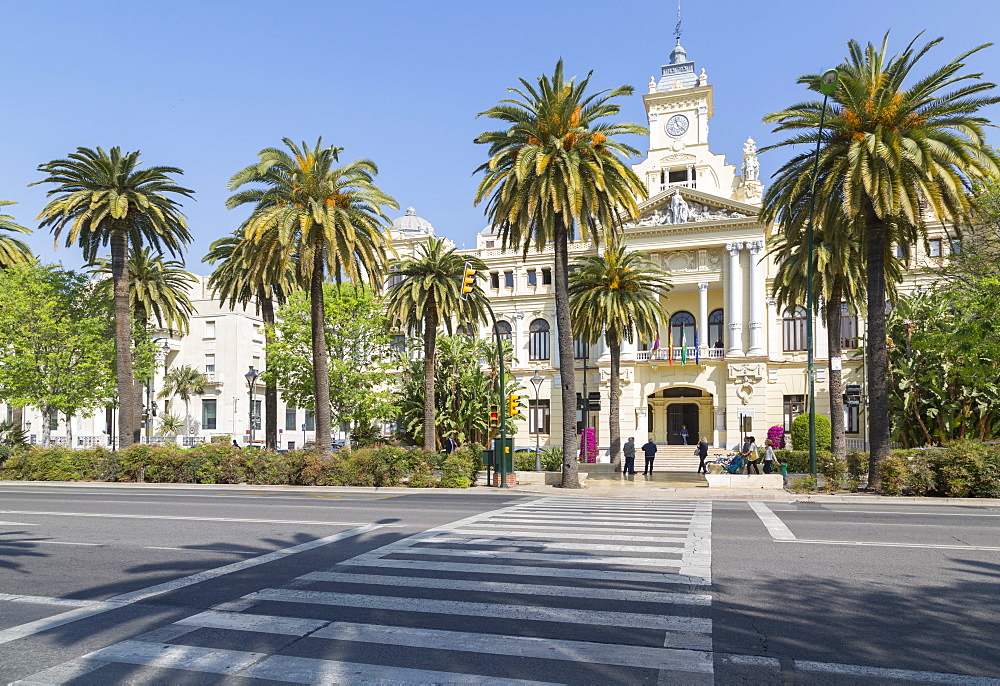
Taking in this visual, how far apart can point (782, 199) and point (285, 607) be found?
21.4 m

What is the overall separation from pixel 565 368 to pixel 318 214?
1013cm

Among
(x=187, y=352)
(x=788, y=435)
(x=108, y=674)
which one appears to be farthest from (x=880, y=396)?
(x=187, y=352)

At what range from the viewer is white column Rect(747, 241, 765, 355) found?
48938 millimetres

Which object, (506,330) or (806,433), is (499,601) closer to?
(806,433)

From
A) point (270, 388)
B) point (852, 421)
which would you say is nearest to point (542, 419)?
point (852, 421)

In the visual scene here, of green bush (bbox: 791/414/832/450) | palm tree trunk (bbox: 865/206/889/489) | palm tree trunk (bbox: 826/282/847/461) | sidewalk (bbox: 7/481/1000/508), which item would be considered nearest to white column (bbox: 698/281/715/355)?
green bush (bbox: 791/414/832/450)

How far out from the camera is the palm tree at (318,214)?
26406 mm

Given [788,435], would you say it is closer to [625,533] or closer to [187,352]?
[625,533]

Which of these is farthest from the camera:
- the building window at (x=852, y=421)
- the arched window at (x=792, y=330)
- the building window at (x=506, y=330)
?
the building window at (x=506, y=330)

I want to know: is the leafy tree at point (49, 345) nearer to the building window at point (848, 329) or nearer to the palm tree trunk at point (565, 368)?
the palm tree trunk at point (565, 368)

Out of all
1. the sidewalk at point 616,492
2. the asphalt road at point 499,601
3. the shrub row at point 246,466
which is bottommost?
the sidewalk at point 616,492

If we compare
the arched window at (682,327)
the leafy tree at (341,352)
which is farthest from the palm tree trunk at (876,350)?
the arched window at (682,327)

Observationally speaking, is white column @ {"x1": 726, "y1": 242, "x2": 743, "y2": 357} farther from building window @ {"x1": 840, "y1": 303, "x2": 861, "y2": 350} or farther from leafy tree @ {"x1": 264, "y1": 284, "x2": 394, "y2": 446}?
leafy tree @ {"x1": 264, "y1": 284, "x2": 394, "y2": 446}

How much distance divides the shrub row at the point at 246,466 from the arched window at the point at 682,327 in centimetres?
2934
